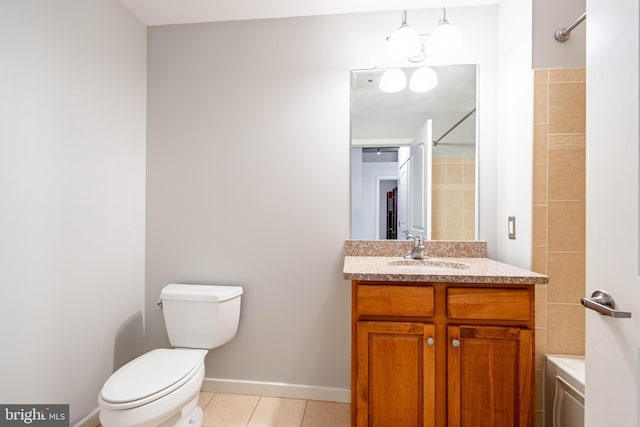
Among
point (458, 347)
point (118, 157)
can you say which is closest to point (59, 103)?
point (118, 157)

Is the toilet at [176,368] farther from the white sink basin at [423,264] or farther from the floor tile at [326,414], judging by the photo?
the white sink basin at [423,264]

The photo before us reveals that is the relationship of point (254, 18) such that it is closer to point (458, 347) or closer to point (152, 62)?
point (152, 62)

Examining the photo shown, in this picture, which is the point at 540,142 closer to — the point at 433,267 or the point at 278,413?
the point at 433,267

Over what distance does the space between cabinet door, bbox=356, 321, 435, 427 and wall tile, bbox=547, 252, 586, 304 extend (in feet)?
2.35

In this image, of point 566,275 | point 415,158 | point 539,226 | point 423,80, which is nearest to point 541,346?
point 566,275

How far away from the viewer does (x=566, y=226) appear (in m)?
1.46

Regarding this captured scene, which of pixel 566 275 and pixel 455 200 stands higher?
pixel 455 200

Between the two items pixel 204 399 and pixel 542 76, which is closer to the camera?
pixel 542 76

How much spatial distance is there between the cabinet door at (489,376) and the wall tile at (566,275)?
1.34 ft

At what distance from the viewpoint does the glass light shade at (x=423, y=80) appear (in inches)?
70.7

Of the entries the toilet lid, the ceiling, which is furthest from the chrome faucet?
the ceiling

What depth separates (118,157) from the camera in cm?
175

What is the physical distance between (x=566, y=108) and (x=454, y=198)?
26.5 inches

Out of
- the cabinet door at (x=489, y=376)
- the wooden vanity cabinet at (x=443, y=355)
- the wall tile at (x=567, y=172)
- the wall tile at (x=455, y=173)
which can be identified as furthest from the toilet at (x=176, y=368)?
the wall tile at (x=567, y=172)
